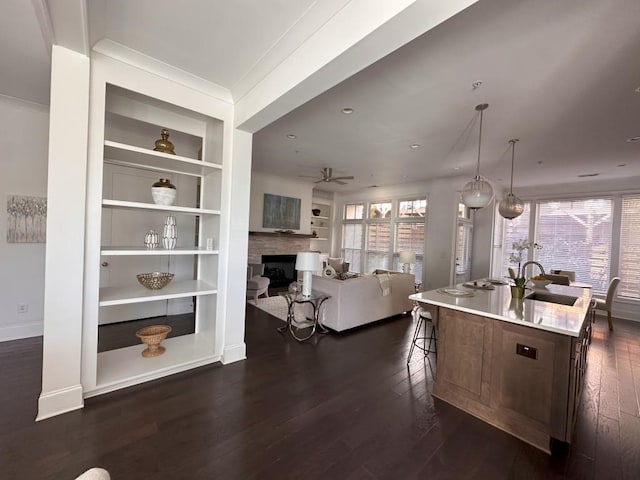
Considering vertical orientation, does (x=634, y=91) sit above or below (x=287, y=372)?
above

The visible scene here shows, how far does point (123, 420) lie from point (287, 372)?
138 cm

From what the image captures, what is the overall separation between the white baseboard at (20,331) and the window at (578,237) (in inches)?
374

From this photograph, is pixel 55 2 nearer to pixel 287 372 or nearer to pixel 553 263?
pixel 287 372

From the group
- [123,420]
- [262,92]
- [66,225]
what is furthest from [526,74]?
[123,420]

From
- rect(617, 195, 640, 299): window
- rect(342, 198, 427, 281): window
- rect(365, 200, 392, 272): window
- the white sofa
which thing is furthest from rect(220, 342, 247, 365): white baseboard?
rect(617, 195, 640, 299): window

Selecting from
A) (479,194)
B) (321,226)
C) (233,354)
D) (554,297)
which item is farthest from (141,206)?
(321,226)

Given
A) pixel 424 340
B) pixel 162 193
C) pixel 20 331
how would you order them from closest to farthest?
pixel 162 193, pixel 20 331, pixel 424 340

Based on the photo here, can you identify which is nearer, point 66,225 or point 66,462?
point 66,462

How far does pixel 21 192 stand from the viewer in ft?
10.9

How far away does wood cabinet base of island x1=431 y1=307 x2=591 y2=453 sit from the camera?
1870mm

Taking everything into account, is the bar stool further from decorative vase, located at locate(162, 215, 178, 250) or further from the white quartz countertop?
decorative vase, located at locate(162, 215, 178, 250)

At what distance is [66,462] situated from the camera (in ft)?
5.42

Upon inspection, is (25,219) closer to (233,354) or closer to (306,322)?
(233,354)

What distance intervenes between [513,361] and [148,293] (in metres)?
3.20
